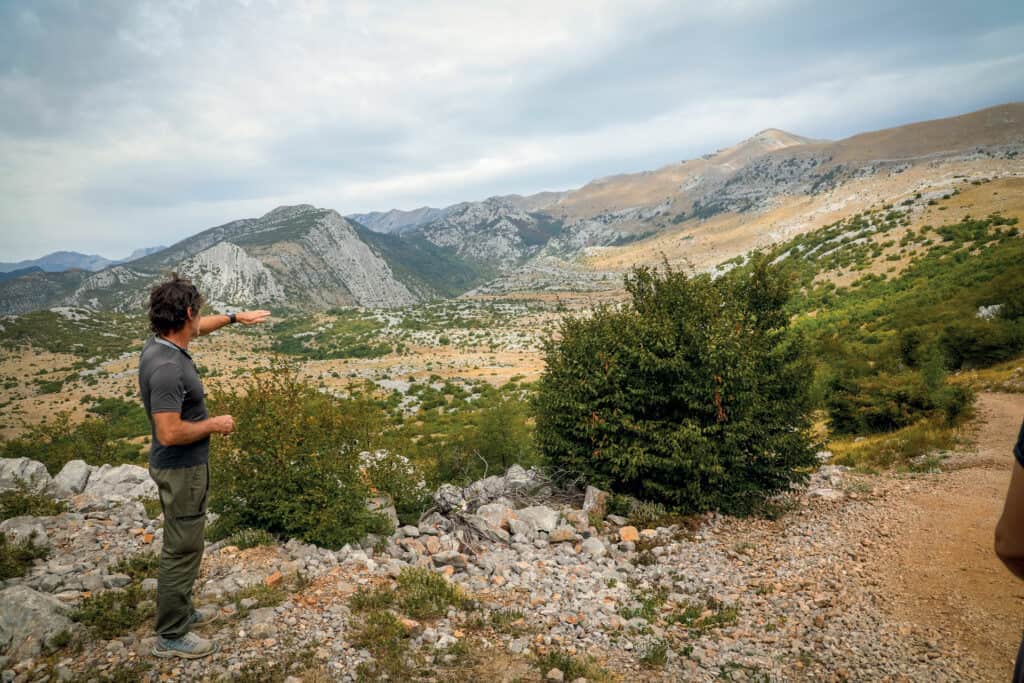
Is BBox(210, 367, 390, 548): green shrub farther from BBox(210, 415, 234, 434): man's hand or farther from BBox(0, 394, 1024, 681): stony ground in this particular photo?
BBox(210, 415, 234, 434): man's hand

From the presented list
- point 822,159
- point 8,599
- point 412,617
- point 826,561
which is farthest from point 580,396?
point 822,159

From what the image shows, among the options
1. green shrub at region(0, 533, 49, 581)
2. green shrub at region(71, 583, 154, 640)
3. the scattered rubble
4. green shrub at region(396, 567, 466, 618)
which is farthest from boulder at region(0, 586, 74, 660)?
green shrub at region(396, 567, 466, 618)

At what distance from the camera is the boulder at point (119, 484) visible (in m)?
10.9

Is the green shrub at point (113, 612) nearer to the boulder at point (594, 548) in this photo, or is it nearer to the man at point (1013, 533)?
the boulder at point (594, 548)

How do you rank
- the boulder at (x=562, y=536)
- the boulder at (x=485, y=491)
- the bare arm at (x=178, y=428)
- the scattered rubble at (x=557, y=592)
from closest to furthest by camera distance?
the bare arm at (x=178, y=428), the scattered rubble at (x=557, y=592), the boulder at (x=562, y=536), the boulder at (x=485, y=491)

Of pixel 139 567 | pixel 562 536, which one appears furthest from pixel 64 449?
pixel 562 536

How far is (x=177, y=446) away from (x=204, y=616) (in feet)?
7.44

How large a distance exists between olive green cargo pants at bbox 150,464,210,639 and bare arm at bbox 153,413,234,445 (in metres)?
0.44

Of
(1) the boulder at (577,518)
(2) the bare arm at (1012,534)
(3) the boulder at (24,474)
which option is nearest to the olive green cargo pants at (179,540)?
(2) the bare arm at (1012,534)

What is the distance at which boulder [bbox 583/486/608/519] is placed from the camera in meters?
10.2

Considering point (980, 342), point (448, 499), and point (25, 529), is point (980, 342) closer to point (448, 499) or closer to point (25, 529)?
point (448, 499)

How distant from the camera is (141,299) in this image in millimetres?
128875

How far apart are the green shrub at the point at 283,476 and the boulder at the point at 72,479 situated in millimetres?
5612

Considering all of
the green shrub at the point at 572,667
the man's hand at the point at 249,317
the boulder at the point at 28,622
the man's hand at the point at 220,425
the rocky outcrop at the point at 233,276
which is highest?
the rocky outcrop at the point at 233,276
